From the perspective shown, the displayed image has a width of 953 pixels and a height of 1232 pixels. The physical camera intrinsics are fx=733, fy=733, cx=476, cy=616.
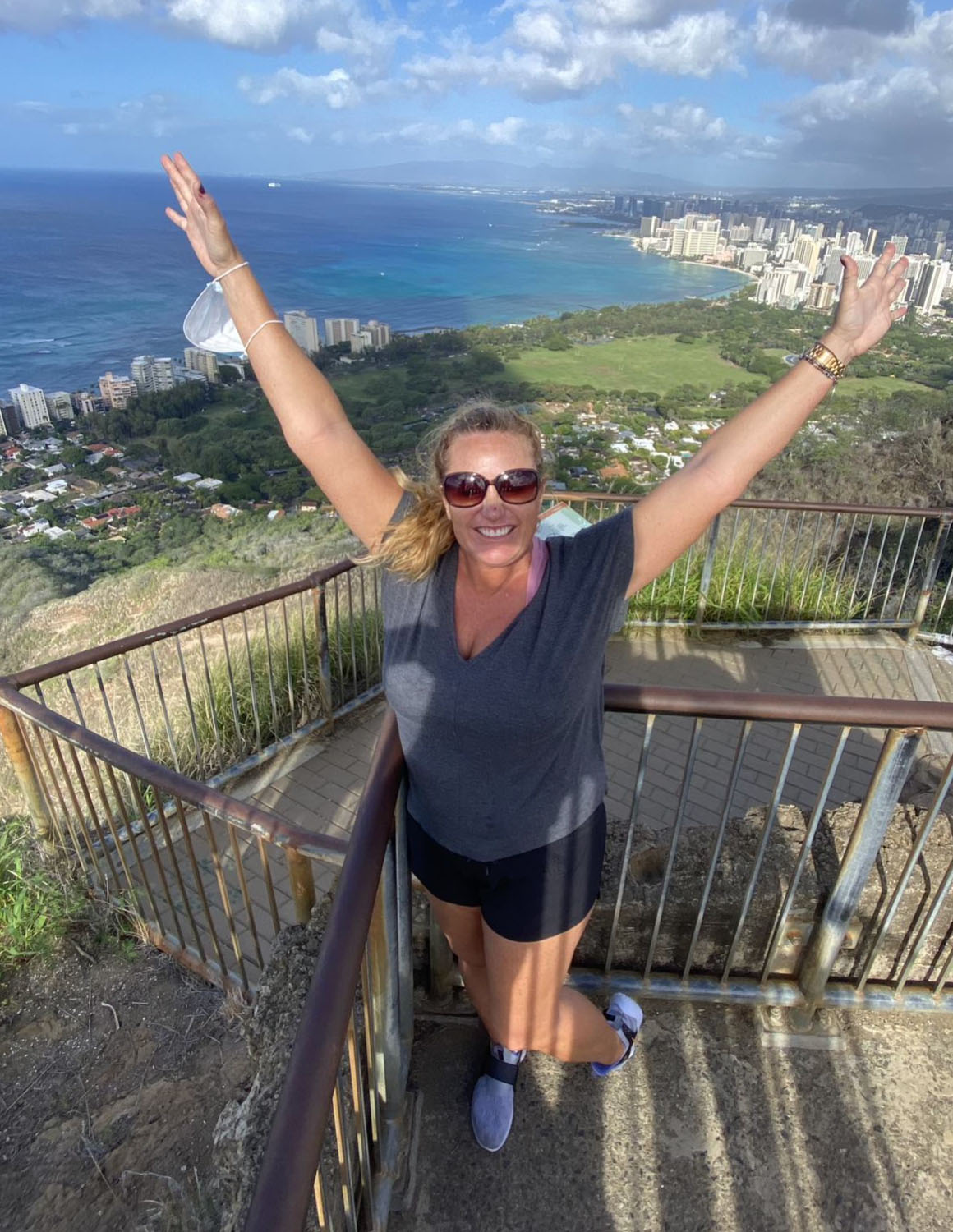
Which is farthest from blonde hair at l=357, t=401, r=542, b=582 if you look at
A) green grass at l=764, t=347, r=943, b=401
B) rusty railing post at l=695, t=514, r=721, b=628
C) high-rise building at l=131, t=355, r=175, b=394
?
high-rise building at l=131, t=355, r=175, b=394

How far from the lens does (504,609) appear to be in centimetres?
179

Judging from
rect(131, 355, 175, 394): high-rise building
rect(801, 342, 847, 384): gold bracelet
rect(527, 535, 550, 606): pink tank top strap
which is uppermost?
rect(801, 342, 847, 384): gold bracelet

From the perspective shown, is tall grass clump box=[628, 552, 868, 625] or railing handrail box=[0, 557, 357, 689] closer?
railing handrail box=[0, 557, 357, 689]

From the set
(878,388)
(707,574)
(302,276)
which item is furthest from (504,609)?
(302,276)

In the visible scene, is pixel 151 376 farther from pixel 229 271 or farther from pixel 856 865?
pixel 856 865

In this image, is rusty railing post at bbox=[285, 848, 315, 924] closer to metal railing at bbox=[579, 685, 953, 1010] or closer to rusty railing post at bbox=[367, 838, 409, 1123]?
rusty railing post at bbox=[367, 838, 409, 1123]

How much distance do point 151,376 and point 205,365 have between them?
92.9 inches

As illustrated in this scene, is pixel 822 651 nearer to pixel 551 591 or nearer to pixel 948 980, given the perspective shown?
pixel 948 980

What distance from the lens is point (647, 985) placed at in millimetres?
2557

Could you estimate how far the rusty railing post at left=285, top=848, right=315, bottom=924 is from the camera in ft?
8.20

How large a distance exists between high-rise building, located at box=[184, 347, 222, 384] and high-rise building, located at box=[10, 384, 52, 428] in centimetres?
599

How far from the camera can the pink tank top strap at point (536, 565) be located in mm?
1784

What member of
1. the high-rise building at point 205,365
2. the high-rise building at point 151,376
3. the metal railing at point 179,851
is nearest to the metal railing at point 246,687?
the metal railing at point 179,851

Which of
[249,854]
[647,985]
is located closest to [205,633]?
[249,854]
